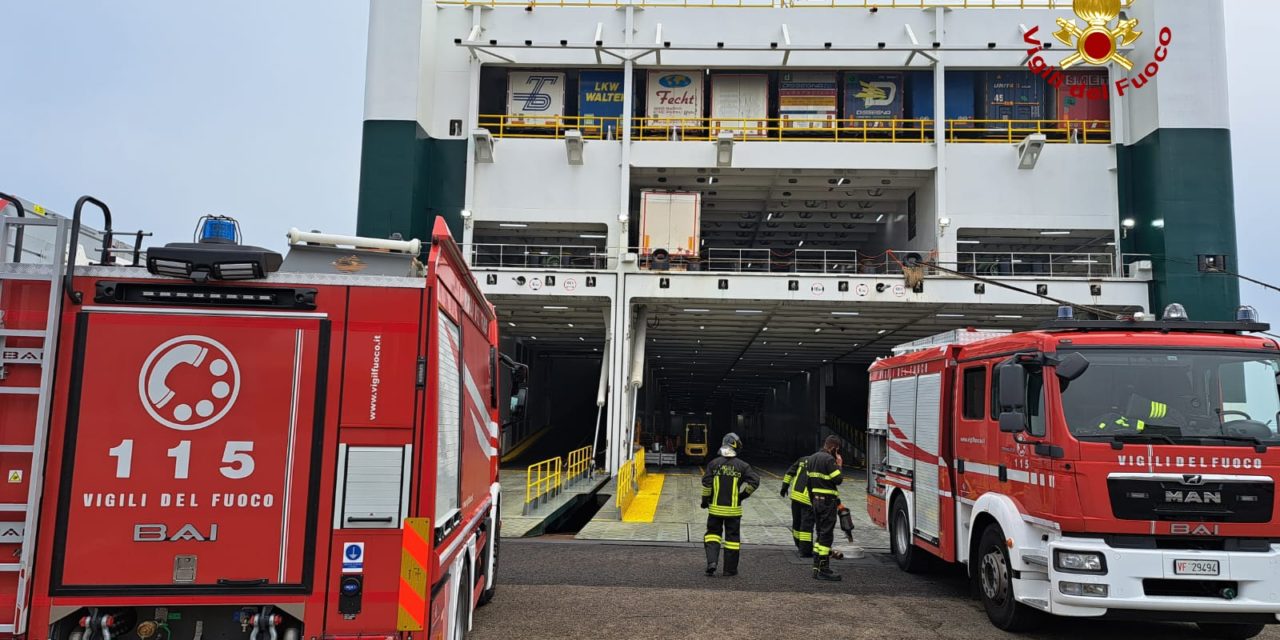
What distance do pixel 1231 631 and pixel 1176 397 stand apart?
2.59 meters

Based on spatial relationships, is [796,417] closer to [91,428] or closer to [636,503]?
[636,503]

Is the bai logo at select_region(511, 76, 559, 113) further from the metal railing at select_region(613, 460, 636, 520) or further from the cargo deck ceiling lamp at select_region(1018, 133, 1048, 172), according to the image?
the cargo deck ceiling lamp at select_region(1018, 133, 1048, 172)

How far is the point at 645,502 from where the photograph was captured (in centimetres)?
2039

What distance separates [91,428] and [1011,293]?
25.8 metres

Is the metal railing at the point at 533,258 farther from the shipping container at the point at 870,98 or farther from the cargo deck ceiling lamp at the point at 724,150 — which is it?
the shipping container at the point at 870,98

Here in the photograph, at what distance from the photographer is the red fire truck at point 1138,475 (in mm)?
6520

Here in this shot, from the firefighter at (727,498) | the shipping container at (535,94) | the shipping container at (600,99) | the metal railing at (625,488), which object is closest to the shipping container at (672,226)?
the shipping container at (600,99)

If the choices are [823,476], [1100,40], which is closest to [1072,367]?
[823,476]

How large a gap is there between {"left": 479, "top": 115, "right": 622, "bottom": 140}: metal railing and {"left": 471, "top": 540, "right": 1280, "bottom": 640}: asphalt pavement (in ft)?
71.9

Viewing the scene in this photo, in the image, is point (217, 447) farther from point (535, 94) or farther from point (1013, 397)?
point (535, 94)

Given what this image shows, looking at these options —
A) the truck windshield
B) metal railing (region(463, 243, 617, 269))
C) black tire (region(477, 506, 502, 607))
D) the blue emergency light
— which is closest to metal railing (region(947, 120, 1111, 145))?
metal railing (region(463, 243, 617, 269))

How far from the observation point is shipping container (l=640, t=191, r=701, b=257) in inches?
1125

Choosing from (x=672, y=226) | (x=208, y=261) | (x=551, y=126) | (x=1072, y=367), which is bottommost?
(x=1072, y=367)

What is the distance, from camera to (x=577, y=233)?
103ft
